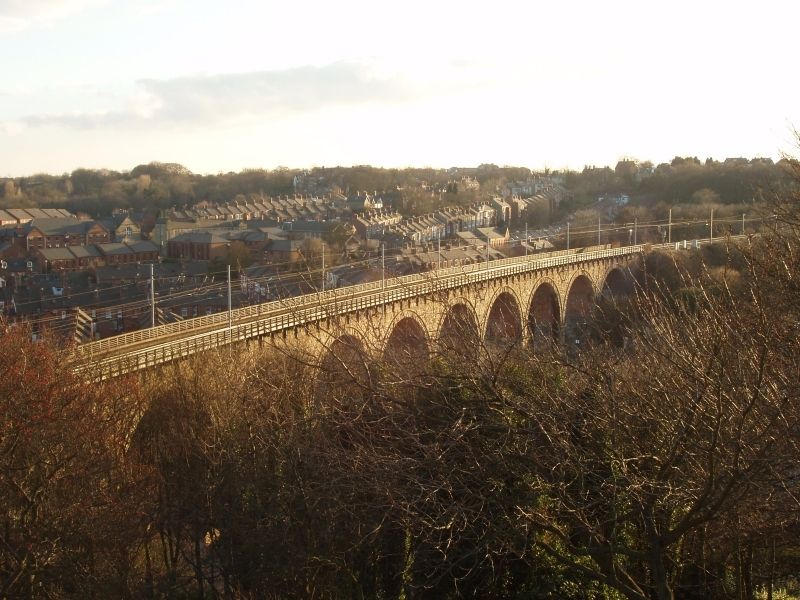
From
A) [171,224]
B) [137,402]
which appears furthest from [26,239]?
[137,402]

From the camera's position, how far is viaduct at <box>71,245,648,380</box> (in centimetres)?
545

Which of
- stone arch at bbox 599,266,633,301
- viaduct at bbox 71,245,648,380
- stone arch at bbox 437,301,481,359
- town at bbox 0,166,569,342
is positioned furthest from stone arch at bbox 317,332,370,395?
stone arch at bbox 599,266,633,301

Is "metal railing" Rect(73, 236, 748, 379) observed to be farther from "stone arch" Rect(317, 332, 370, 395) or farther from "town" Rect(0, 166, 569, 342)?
"stone arch" Rect(317, 332, 370, 395)

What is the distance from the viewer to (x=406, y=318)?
2211 cm

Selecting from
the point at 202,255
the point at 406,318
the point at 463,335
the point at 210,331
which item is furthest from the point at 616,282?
the point at 463,335

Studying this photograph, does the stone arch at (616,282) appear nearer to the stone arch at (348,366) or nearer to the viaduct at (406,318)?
the viaduct at (406,318)

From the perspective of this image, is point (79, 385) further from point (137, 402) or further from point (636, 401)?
point (636, 401)

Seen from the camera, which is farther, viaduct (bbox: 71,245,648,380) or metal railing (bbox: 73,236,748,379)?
metal railing (bbox: 73,236,748,379)

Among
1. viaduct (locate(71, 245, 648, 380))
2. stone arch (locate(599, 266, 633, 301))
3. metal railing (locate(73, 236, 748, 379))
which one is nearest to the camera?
viaduct (locate(71, 245, 648, 380))

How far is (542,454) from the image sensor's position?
4.66 m

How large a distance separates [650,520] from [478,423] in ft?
3.40

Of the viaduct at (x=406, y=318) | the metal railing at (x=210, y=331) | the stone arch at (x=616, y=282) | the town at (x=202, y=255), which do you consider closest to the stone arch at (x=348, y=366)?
the viaduct at (x=406, y=318)

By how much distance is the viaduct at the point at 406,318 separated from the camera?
17.9ft

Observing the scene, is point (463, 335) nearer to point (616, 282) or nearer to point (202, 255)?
point (616, 282)
